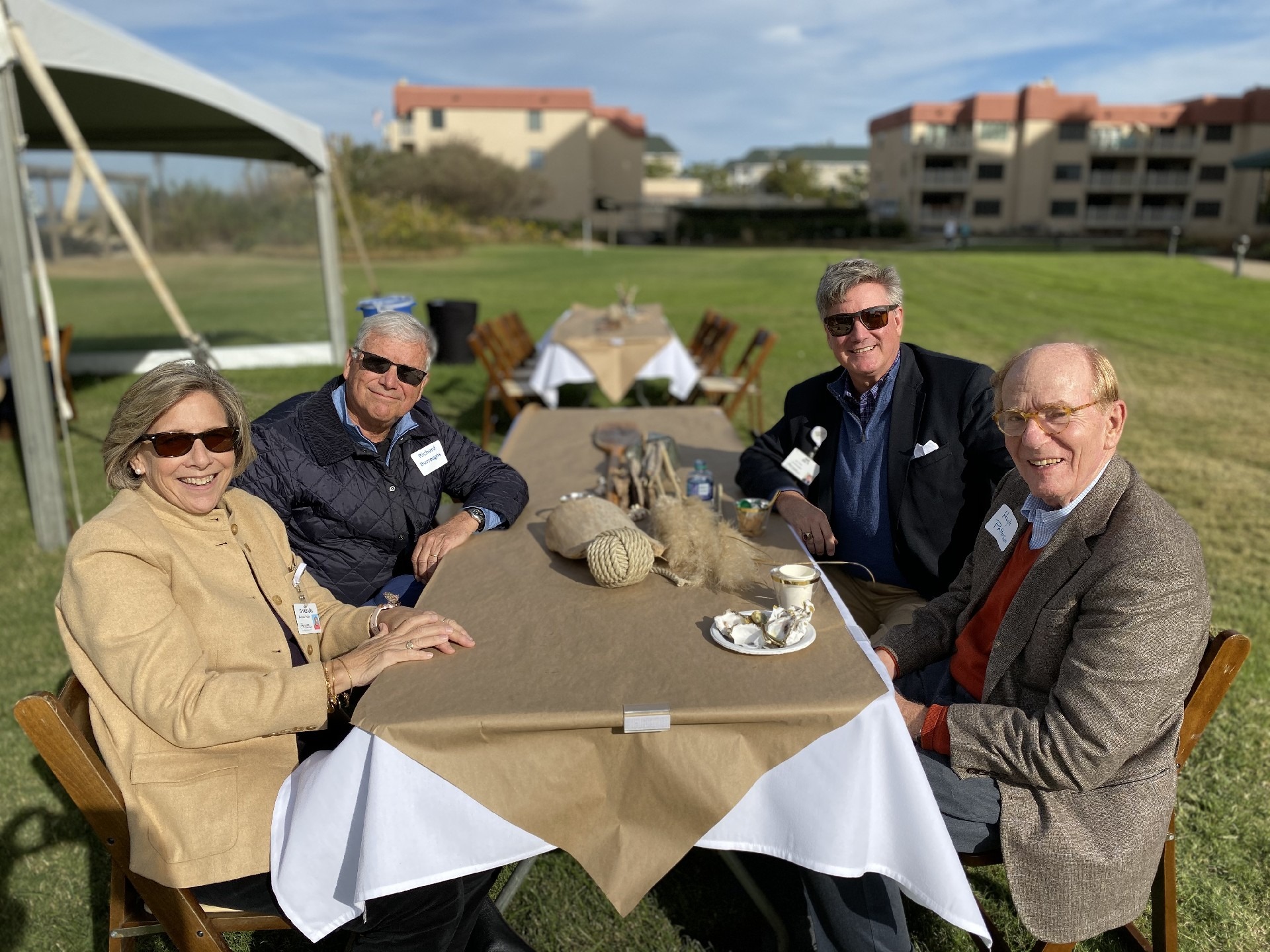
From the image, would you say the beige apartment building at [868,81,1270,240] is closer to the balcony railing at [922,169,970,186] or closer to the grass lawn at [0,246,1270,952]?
the balcony railing at [922,169,970,186]

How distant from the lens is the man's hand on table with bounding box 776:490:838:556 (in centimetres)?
274

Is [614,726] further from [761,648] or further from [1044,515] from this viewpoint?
[1044,515]

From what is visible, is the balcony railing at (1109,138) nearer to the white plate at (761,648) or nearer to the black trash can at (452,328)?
the black trash can at (452,328)

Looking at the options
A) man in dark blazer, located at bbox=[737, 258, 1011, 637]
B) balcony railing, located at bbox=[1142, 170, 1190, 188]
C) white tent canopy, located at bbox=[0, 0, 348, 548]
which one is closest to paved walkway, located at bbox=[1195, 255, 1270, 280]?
white tent canopy, located at bbox=[0, 0, 348, 548]

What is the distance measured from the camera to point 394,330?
109 inches

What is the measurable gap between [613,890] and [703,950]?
858 millimetres

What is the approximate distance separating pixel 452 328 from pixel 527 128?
55302 mm

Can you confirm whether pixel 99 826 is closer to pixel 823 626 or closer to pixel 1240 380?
pixel 823 626

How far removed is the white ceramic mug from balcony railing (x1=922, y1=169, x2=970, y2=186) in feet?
209

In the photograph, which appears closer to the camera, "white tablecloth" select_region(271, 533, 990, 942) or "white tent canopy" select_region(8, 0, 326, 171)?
"white tablecloth" select_region(271, 533, 990, 942)

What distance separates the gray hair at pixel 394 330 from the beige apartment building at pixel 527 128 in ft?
195

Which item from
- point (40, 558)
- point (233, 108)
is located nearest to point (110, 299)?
point (233, 108)

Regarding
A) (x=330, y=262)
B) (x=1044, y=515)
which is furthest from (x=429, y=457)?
(x=330, y=262)

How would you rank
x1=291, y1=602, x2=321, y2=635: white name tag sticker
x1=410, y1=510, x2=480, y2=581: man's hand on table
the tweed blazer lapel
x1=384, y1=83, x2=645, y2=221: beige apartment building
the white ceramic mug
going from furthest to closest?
x1=384, y1=83, x2=645, y2=221: beige apartment building < x1=410, y1=510, x2=480, y2=581: man's hand on table < x1=291, y1=602, x2=321, y2=635: white name tag sticker < the white ceramic mug < the tweed blazer lapel
